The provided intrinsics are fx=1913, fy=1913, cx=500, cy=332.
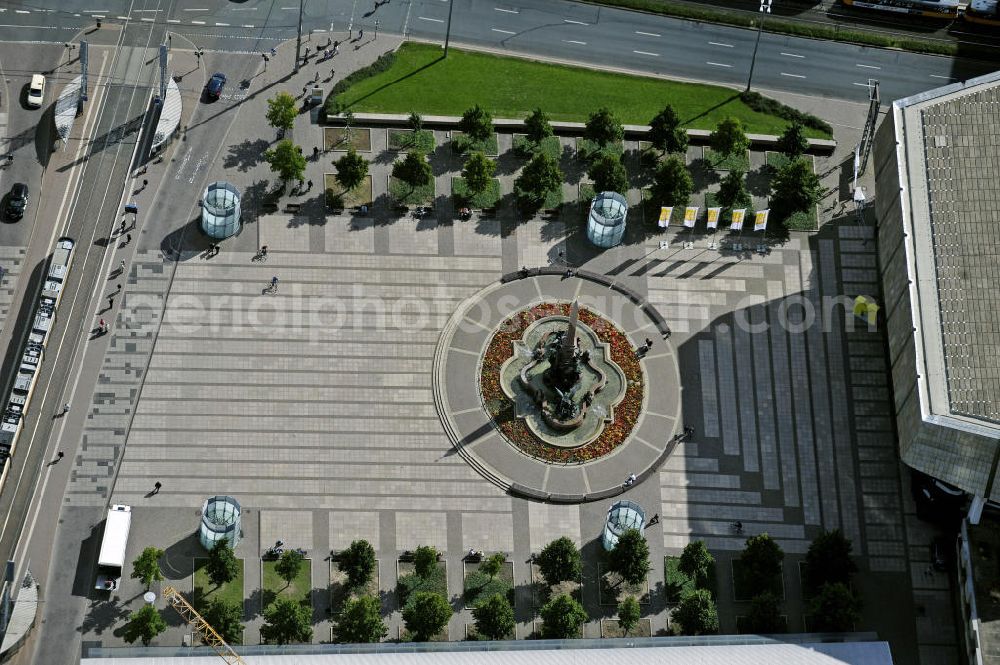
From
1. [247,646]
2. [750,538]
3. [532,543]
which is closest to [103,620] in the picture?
[247,646]

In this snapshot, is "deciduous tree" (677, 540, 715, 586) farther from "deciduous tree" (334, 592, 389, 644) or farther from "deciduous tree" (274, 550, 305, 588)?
"deciduous tree" (274, 550, 305, 588)

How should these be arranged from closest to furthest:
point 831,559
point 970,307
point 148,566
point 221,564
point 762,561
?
point 148,566, point 221,564, point 762,561, point 831,559, point 970,307

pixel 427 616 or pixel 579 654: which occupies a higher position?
pixel 427 616

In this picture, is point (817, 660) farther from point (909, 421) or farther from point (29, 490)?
point (29, 490)

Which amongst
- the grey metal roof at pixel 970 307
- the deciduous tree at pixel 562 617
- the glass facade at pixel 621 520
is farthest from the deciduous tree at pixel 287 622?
the grey metal roof at pixel 970 307

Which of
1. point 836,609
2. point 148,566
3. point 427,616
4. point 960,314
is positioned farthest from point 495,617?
point 960,314

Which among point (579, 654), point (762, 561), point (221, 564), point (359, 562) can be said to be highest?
point (762, 561)

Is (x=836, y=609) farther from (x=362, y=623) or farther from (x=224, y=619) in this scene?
(x=224, y=619)
